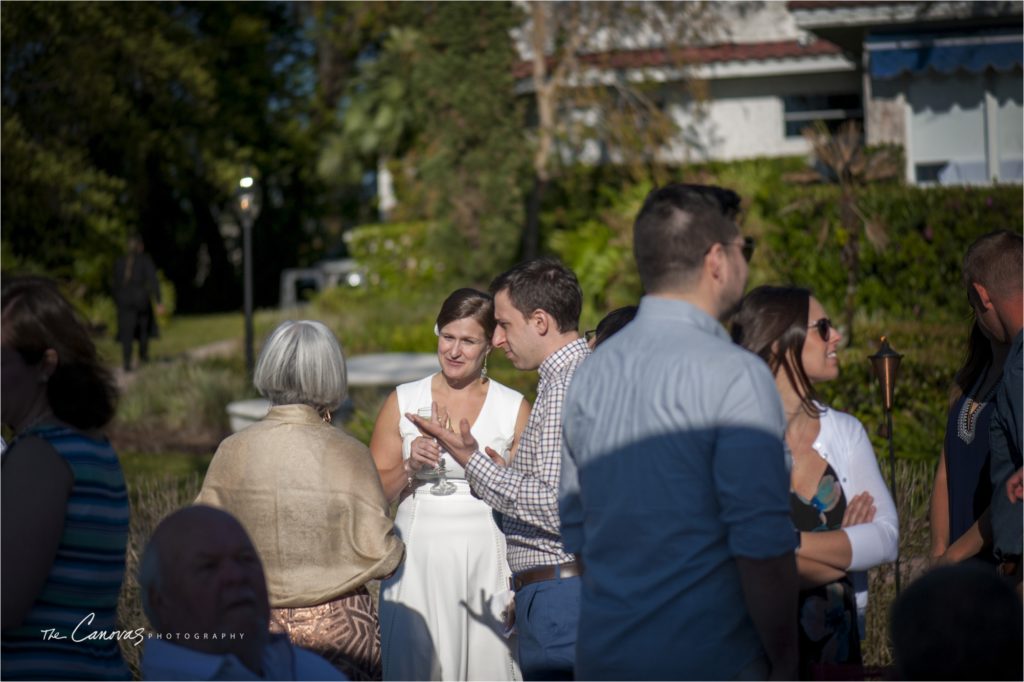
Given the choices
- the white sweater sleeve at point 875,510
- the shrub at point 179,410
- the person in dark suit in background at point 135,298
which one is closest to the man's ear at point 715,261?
the white sweater sleeve at point 875,510

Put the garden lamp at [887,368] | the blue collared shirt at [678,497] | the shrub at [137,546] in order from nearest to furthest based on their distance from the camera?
the blue collared shirt at [678,497] → the garden lamp at [887,368] → the shrub at [137,546]

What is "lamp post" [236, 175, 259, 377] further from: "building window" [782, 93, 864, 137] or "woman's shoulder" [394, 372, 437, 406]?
"building window" [782, 93, 864, 137]

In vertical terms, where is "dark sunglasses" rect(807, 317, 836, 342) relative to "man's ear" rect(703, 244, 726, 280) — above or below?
below

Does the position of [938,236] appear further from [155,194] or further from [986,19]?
[155,194]

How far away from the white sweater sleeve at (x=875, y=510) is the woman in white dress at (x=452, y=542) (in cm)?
164

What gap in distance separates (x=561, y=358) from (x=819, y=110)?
19374 mm

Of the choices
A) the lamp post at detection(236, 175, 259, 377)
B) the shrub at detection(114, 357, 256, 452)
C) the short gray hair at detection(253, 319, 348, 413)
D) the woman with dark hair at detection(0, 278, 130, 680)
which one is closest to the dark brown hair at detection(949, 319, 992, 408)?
the short gray hair at detection(253, 319, 348, 413)

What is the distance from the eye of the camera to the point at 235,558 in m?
2.99

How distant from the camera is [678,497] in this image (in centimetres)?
294

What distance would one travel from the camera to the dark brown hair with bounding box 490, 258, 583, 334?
435cm

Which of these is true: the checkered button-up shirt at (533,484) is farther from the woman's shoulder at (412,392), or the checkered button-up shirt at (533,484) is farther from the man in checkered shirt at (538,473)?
the woman's shoulder at (412,392)

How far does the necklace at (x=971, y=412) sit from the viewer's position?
442 cm

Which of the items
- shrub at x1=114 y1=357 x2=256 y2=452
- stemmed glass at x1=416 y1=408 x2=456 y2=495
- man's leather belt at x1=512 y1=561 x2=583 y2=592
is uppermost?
stemmed glass at x1=416 y1=408 x2=456 y2=495

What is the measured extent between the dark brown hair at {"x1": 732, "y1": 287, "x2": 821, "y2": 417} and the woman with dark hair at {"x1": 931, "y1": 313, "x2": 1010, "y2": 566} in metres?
0.91
